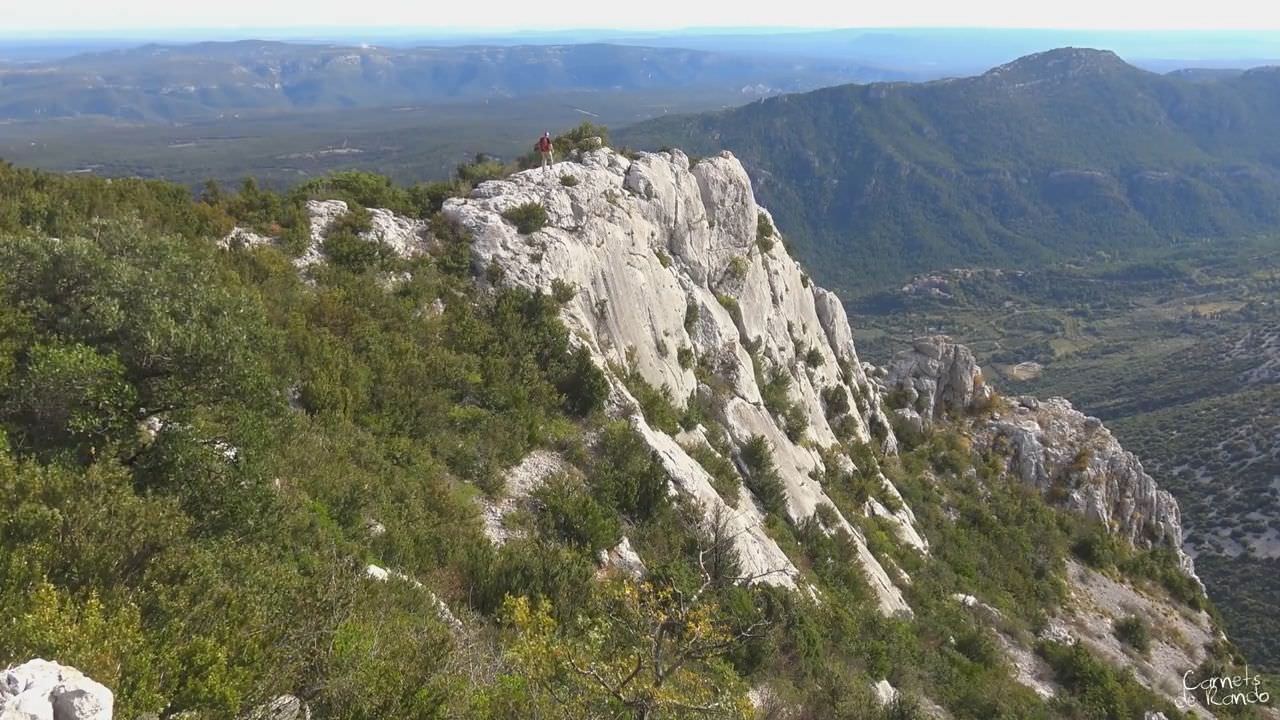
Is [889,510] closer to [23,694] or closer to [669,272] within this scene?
[669,272]

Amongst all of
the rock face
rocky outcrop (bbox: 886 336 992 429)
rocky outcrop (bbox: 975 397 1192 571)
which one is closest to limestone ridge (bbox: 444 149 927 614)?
rocky outcrop (bbox: 886 336 992 429)

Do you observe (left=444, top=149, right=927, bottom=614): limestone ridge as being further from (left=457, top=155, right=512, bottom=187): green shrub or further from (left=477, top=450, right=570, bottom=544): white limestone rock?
(left=477, top=450, right=570, bottom=544): white limestone rock

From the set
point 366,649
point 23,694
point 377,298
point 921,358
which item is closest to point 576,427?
point 377,298

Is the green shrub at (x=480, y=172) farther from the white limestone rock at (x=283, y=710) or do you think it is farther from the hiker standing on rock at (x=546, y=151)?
the white limestone rock at (x=283, y=710)

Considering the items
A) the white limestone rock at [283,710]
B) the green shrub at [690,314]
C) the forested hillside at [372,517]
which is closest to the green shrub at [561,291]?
the forested hillside at [372,517]

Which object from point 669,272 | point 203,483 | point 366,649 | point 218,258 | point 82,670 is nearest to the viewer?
point 82,670
